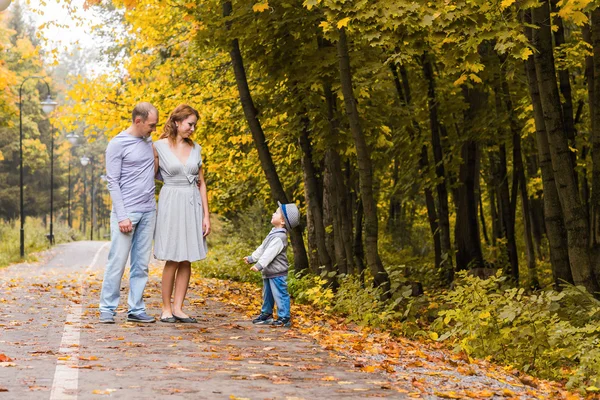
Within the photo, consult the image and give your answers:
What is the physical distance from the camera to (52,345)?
7.93 meters

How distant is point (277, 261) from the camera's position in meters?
10.1

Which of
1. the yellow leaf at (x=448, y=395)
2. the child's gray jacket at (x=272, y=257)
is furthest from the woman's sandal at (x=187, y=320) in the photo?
the yellow leaf at (x=448, y=395)

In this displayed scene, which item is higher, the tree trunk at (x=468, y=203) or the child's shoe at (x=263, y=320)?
the tree trunk at (x=468, y=203)

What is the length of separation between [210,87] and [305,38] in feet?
20.7

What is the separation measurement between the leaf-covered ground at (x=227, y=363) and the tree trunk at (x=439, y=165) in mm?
8531

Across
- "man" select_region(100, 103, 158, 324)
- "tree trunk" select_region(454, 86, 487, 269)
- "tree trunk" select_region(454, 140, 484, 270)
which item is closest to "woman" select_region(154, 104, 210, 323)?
"man" select_region(100, 103, 158, 324)

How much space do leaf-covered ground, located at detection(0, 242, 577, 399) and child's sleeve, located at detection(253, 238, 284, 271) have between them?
70 centimetres

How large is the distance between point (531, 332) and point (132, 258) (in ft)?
13.9

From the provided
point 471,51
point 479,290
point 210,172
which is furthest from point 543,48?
point 210,172

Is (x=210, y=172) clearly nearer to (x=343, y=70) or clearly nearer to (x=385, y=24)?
(x=343, y=70)

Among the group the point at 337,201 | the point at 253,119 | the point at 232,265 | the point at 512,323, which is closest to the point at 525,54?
the point at 512,323

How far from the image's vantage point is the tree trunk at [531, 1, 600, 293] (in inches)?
430

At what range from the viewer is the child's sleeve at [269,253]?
32.6ft

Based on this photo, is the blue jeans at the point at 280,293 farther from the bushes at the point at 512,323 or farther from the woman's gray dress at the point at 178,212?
the bushes at the point at 512,323
